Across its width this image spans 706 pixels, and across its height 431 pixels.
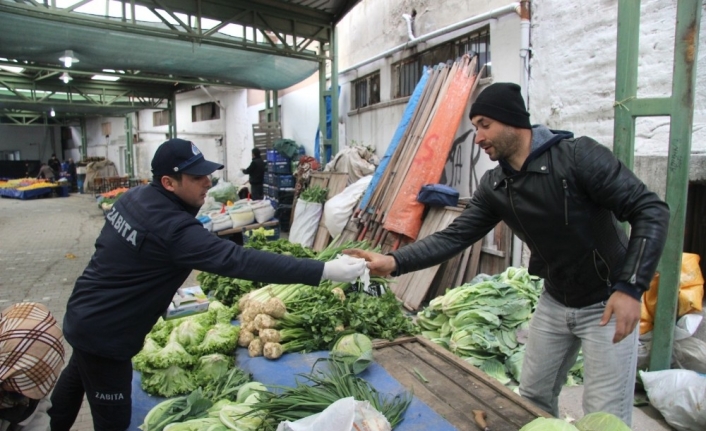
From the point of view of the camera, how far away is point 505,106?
2.27m

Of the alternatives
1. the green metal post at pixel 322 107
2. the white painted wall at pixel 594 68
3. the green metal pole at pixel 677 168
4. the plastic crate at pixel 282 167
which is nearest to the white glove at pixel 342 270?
the green metal pole at pixel 677 168

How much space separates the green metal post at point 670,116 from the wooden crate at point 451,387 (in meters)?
1.88

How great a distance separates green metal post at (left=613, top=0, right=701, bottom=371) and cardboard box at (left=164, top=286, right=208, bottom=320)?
3.71 meters

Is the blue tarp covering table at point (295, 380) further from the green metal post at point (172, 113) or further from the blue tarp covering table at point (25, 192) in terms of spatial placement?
the blue tarp covering table at point (25, 192)

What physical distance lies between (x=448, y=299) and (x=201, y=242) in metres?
3.01

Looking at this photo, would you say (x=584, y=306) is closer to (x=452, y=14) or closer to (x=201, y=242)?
(x=201, y=242)

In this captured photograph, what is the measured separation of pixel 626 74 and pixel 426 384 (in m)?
2.69

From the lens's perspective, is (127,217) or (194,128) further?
(194,128)

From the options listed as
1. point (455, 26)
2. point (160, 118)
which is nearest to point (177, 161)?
point (455, 26)

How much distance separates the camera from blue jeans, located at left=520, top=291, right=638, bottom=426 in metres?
2.18

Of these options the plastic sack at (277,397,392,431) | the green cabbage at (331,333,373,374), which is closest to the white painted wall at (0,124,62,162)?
the green cabbage at (331,333,373,374)

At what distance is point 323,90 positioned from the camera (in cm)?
1093

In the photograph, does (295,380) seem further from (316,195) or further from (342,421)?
(316,195)

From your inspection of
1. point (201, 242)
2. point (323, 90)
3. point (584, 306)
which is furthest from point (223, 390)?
point (323, 90)
